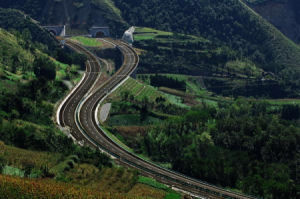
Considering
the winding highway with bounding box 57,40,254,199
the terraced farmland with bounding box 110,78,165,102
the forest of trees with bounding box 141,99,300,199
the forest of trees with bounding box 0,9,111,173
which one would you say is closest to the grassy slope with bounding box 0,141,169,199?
the forest of trees with bounding box 0,9,111,173

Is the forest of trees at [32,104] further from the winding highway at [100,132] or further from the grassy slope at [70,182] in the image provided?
the winding highway at [100,132]

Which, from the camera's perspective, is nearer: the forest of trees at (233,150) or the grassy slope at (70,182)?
the grassy slope at (70,182)

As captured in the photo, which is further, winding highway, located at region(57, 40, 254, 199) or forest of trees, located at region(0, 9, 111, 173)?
Result: forest of trees, located at region(0, 9, 111, 173)

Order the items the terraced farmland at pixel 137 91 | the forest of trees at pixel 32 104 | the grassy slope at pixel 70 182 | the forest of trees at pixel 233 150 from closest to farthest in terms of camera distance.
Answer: the grassy slope at pixel 70 182 → the forest of trees at pixel 32 104 → the forest of trees at pixel 233 150 → the terraced farmland at pixel 137 91

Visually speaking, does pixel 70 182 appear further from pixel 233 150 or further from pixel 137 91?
pixel 137 91

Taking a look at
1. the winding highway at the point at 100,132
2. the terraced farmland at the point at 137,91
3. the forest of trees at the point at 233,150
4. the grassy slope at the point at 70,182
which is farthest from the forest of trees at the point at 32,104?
the forest of trees at the point at 233,150

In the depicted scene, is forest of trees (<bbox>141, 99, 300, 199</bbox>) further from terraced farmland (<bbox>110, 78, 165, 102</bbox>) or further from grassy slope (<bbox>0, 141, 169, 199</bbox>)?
terraced farmland (<bbox>110, 78, 165, 102</bbox>)

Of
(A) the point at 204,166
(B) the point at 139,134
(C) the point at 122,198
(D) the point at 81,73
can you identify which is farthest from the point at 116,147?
(D) the point at 81,73

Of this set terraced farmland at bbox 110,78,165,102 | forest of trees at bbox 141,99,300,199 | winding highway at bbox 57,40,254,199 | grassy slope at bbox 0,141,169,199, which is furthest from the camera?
terraced farmland at bbox 110,78,165,102

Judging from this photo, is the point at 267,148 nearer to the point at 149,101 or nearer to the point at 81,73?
the point at 149,101
